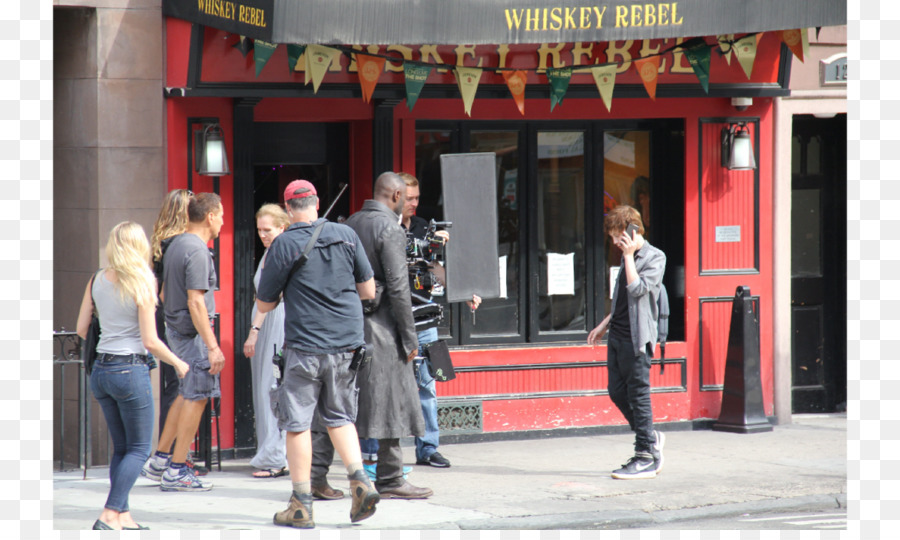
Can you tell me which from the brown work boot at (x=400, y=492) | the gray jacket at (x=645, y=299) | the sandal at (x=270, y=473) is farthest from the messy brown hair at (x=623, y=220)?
the sandal at (x=270, y=473)

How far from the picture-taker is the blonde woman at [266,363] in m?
8.45

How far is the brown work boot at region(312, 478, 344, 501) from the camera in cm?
754

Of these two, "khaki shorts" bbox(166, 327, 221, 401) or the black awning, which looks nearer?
"khaki shorts" bbox(166, 327, 221, 401)

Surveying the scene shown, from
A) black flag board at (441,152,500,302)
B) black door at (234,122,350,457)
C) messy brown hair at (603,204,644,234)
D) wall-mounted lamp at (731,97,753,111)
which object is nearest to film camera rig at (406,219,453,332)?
black flag board at (441,152,500,302)

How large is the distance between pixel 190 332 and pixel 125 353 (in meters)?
1.37

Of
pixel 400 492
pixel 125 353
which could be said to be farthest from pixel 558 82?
pixel 125 353

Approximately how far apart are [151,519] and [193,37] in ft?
12.1

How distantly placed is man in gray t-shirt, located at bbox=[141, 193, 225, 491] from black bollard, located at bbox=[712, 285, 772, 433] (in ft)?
15.8

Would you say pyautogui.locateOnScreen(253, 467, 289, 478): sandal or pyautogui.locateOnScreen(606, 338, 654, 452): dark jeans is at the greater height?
pyautogui.locateOnScreen(606, 338, 654, 452): dark jeans

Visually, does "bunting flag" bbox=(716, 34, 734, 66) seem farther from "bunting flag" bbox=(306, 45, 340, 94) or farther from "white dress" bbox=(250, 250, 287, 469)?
"white dress" bbox=(250, 250, 287, 469)

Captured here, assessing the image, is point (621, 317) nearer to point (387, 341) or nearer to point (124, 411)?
point (387, 341)

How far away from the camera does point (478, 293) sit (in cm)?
877

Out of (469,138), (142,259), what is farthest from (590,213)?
(142,259)

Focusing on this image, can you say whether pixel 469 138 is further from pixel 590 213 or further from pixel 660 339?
pixel 660 339
